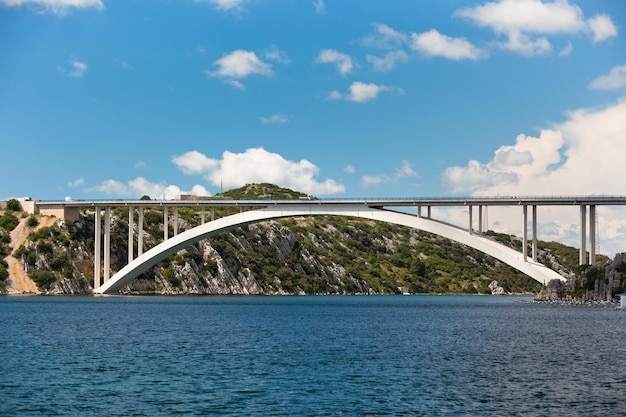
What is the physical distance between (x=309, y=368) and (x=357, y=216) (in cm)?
7435

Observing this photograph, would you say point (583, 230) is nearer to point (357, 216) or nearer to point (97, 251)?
point (357, 216)

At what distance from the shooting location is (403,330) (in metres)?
61.1

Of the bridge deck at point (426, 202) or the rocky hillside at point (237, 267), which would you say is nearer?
the bridge deck at point (426, 202)

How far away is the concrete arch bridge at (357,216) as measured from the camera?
Result: 9981 cm

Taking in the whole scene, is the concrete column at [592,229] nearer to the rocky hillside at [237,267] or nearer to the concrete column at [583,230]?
the concrete column at [583,230]

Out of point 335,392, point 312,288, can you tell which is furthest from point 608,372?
point 312,288

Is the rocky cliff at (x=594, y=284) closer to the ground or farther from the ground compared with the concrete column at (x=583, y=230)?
closer to the ground

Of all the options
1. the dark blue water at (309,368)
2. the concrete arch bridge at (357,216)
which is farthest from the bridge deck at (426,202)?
the dark blue water at (309,368)

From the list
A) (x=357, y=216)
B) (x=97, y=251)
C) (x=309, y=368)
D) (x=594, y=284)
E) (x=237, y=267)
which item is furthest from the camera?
(x=237, y=267)

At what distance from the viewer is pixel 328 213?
112 meters

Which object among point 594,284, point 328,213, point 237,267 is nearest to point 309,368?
point 594,284

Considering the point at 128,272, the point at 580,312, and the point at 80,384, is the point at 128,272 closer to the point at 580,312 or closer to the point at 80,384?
the point at 580,312

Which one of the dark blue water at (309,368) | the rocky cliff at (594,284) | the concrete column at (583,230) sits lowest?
the dark blue water at (309,368)

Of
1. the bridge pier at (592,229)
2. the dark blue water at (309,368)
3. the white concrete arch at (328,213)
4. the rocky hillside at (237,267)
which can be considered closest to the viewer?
the dark blue water at (309,368)
